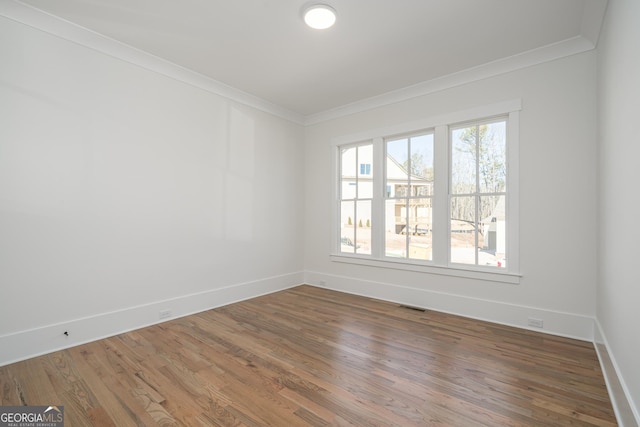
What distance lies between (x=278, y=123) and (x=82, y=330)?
3.70 m

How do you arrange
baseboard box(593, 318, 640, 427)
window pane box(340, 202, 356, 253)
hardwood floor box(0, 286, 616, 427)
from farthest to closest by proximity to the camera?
1. window pane box(340, 202, 356, 253)
2. hardwood floor box(0, 286, 616, 427)
3. baseboard box(593, 318, 640, 427)

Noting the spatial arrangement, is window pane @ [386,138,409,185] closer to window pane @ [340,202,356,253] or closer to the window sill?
window pane @ [340,202,356,253]

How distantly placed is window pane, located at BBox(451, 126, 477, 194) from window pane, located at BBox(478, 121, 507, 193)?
88mm

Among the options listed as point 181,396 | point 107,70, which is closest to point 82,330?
point 181,396

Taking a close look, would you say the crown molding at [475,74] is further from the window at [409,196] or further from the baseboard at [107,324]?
the baseboard at [107,324]

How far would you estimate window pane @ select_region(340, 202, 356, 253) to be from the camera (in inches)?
193

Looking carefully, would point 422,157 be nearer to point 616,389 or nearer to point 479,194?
point 479,194

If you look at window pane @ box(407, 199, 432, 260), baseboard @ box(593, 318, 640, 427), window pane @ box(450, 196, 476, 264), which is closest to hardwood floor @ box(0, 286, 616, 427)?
baseboard @ box(593, 318, 640, 427)

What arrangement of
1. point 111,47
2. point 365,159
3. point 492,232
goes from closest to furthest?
point 111,47
point 492,232
point 365,159

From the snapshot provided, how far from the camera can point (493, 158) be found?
3.57 metres

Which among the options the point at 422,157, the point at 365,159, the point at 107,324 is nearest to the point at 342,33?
the point at 422,157

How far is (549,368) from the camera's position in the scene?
2398 millimetres

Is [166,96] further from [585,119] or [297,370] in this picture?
[585,119]

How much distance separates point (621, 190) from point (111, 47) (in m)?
4.49
